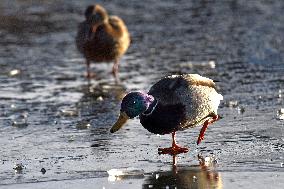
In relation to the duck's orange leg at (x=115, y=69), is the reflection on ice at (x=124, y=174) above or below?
below

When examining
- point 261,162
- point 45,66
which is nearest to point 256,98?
point 261,162

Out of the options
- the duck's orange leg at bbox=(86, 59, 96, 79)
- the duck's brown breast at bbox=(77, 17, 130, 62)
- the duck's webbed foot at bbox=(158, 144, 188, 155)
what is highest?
the duck's brown breast at bbox=(77, 17, 130, 62)

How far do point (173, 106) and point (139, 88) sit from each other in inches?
122

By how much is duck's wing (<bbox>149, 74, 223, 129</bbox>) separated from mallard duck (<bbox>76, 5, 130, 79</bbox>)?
13.4 feet

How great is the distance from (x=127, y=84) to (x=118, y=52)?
133 centimetres

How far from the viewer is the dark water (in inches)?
260

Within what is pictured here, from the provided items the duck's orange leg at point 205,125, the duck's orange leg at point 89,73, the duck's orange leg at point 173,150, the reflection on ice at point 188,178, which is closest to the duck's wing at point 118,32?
the duck's orange leg at point 89,73

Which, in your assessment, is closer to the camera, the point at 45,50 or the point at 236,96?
the point at 236,96

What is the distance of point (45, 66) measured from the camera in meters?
12.0

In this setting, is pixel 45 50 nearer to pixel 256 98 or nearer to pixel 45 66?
pixel 45 66

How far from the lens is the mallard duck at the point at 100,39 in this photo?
11984mm

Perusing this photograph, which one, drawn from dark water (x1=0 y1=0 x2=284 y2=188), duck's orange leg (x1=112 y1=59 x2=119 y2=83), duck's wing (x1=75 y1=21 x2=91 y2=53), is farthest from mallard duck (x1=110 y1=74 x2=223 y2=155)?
duck's wing (x1=75 y1=21 x2=91 y2=53)

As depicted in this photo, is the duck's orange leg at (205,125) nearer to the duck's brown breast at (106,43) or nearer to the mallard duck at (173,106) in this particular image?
the mallard duck at (173,106)

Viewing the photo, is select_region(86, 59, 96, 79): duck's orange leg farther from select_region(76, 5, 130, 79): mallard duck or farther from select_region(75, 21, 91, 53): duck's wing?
select_region(75, 21, 91, 53): duck's wing
